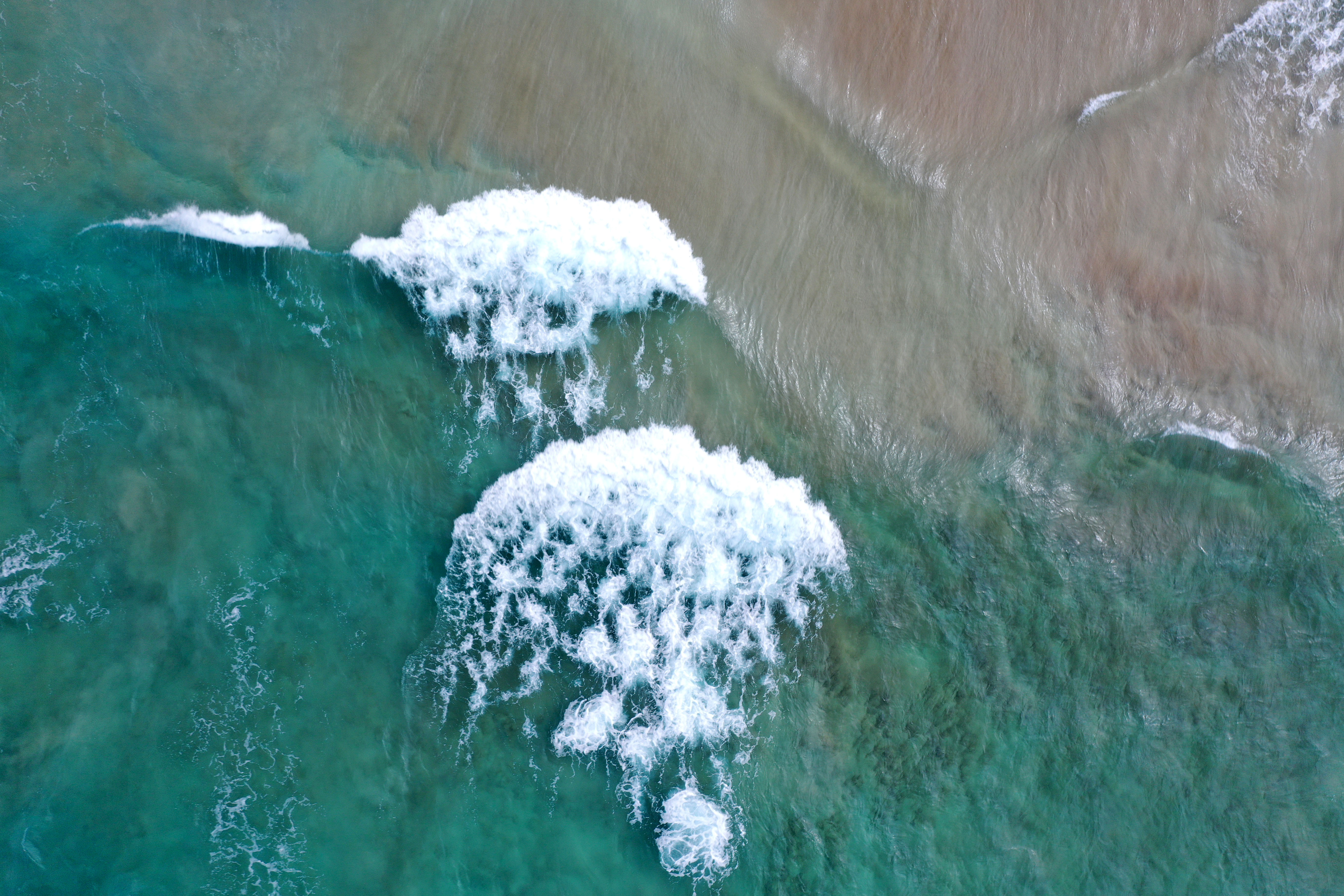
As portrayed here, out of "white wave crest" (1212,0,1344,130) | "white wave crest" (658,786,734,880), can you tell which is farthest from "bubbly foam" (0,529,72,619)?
"white wave crest" (1212,0,1344,130)

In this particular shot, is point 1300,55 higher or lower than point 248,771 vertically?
higher

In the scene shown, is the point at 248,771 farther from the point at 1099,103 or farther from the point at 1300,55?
the point at 1300,55

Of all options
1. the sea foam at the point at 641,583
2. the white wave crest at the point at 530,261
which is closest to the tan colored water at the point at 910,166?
the white wave crest at the point at 530,261

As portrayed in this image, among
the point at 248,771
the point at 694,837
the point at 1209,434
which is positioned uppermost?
the point at 1209,434

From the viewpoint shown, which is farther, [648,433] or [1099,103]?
[648,433]

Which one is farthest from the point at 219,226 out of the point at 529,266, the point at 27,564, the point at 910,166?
the point at 910,166

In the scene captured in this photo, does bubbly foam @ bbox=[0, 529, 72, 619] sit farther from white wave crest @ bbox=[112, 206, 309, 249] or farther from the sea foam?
the sea foam

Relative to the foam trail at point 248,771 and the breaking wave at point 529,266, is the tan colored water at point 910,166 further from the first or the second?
the foam trail at point 248,771
